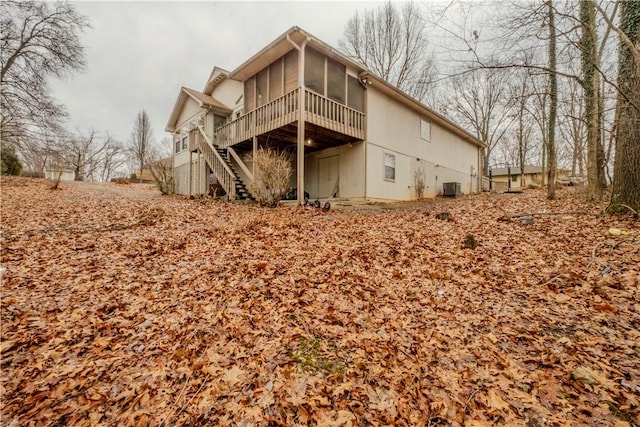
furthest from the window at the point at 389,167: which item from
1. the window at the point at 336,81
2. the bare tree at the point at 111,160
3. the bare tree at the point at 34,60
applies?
the bare tree at the point at 111,160

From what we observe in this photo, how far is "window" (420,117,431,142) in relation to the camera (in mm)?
15673

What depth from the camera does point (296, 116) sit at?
1004 centimetres

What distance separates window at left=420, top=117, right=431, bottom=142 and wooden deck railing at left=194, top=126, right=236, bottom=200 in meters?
10.7

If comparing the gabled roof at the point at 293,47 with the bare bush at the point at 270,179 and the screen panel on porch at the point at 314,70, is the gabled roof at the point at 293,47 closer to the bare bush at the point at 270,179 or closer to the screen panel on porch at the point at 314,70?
the screen panel on porch at the point at 314,70

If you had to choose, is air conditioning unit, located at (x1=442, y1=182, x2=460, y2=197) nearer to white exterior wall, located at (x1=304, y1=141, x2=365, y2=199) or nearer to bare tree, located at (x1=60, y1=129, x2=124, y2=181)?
white exterior wall, located at (x1=304, y1=141, x2=365, y2=199)

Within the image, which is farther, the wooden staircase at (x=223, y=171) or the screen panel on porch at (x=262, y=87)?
the screen panel on porch at (x=262, y=87)

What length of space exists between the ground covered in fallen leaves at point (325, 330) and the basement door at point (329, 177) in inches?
290

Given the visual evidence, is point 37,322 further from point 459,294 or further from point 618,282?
point 618,282

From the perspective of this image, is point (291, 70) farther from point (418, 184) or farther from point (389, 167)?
point (418, 184)

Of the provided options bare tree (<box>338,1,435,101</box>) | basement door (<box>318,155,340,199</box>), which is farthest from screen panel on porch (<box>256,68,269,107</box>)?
bare tree (<box>338,1,435,101</box>)

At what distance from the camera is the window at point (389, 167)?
43.1ft

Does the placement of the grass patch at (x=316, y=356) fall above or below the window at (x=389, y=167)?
below

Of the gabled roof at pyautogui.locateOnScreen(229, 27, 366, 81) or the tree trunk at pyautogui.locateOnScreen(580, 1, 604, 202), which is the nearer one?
the tree trunk at pyautogui.locateOnScreen(580, 1, 604, 202)

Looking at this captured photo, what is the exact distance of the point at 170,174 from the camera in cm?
1825
